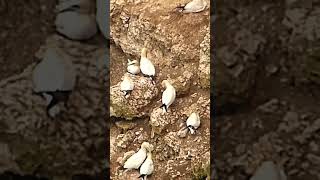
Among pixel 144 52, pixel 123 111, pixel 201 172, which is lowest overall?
pixel 201 172

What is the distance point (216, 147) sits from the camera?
1118 mm

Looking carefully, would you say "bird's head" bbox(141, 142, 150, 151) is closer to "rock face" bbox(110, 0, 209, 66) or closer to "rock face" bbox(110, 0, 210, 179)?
"rock face" bbox(110, 0, 210, 179)

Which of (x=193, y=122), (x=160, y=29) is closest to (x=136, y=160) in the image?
(x=193, y=122)

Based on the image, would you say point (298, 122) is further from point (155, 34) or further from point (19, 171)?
point (19, 171)

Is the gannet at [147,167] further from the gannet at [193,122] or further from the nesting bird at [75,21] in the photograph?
the nesting bird at [75,21]

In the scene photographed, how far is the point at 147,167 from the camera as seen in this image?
1133 millimetres

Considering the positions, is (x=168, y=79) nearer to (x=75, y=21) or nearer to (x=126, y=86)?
(x=126, y=86)

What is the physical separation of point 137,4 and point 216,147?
0.30 metres

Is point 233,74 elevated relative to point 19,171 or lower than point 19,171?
elevated

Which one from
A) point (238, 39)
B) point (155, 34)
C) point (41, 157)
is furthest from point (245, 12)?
point (41, 157)

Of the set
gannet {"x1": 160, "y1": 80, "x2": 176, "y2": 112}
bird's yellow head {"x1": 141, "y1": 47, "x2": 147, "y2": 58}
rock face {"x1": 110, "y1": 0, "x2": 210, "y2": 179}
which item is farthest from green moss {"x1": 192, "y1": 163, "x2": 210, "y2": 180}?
bird's yellow head {"x1": 141, "y1": 47, "x2": 147, "y2": 58}

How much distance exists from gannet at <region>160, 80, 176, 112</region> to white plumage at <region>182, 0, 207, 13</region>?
0.14 meters

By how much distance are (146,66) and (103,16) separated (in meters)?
0.12

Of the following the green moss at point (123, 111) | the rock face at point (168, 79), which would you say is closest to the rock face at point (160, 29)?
the rock face at point (168, 79)
